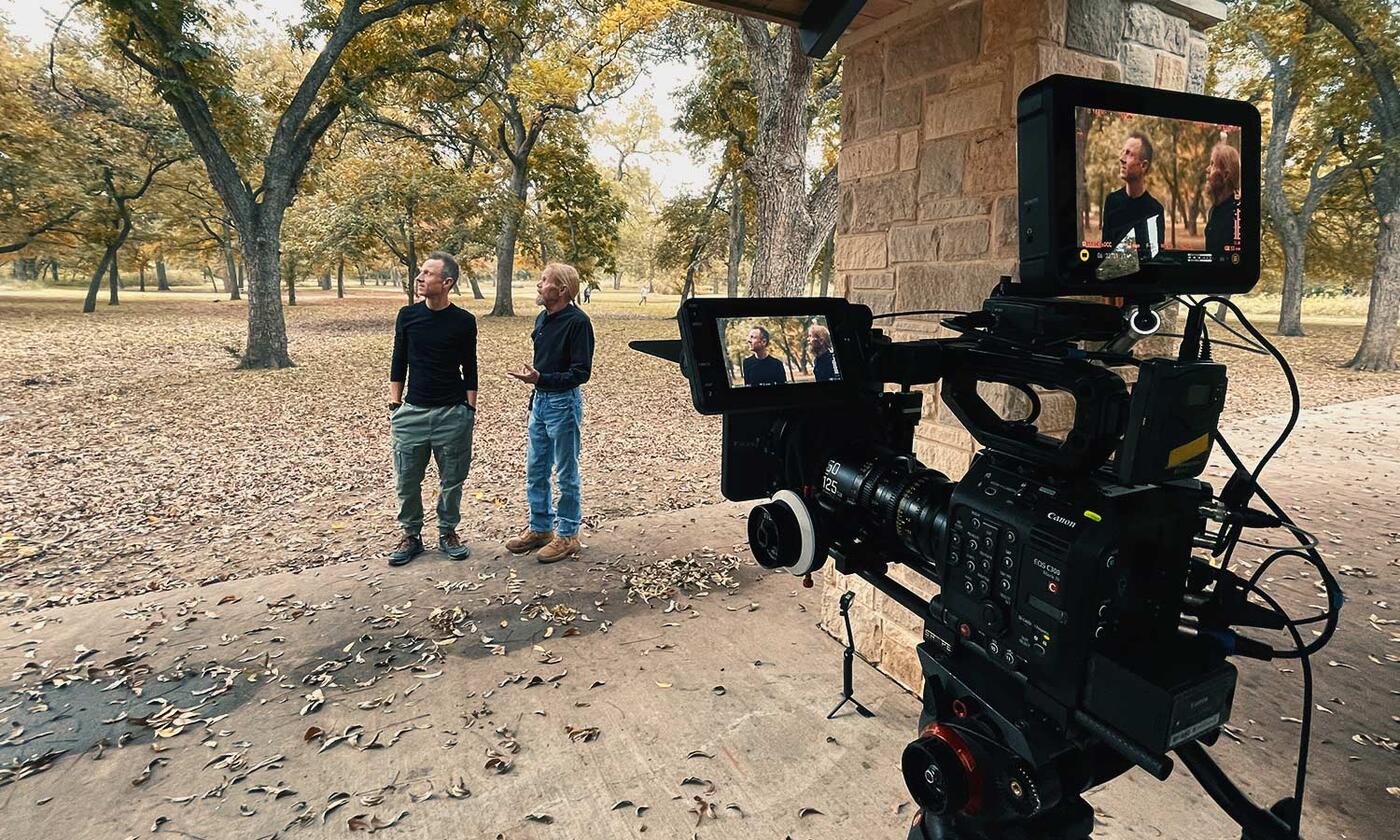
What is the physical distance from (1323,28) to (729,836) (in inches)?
671

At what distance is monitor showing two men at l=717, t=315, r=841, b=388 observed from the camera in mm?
1368

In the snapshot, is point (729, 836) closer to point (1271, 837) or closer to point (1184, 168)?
point (1271, 837)

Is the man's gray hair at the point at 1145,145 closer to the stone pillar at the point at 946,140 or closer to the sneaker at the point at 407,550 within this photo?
the stone pillar at the point at 946,140

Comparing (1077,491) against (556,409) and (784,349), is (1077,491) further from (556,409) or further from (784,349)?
(556,409)

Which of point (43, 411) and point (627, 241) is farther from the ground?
point (627, 241)

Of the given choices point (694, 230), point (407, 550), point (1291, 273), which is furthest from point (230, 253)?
point (1291, 273)

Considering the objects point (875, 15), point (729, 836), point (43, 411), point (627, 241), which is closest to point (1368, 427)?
point (875, 15)

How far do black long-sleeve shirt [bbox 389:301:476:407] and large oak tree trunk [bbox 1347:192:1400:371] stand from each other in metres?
15.4

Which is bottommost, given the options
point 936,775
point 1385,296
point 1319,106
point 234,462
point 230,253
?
point 234,462

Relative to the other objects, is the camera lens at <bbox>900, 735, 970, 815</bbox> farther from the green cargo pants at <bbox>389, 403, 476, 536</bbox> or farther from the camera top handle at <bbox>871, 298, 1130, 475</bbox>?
the green cargo pants at <bbox>389, 403, 476, 536</bbox>

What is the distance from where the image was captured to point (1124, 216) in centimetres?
104

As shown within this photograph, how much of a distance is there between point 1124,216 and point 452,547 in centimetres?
412

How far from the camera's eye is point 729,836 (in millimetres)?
2160

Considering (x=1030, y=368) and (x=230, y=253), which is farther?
(x=230, y=253)
